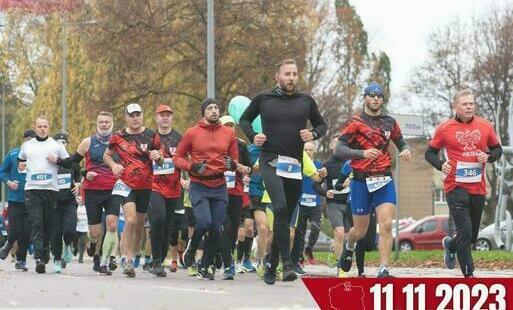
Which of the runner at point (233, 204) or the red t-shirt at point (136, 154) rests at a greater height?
the red t-shirt at point (136, 154)

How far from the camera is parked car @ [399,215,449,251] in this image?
44.5 m

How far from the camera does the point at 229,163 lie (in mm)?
14094

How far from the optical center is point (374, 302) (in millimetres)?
7625

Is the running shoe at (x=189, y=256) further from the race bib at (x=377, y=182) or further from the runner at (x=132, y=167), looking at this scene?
the race bib at (x=377, y=182)

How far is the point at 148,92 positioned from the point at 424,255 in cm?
1861

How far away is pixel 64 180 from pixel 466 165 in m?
6.60

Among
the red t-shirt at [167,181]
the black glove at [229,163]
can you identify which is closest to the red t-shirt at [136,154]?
the red t-shirt at [167,181]

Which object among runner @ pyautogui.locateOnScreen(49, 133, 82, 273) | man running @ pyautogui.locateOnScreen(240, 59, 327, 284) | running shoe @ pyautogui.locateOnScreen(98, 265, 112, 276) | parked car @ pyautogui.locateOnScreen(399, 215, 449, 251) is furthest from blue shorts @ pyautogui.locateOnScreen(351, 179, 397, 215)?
parked car @ pyautogui.locateOnScreen(399, 215, 449, 251)

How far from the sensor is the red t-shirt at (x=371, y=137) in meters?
12.7

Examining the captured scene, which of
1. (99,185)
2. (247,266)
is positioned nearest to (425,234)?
(247,266)

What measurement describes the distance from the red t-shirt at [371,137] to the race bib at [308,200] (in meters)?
3.97

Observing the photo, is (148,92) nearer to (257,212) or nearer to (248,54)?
(248,54)

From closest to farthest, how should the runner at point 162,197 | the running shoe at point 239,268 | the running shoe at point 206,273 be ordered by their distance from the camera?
1. the running shoe at point 206,273
2. the runner at point 162,197
3. the running shoe at point 239,268

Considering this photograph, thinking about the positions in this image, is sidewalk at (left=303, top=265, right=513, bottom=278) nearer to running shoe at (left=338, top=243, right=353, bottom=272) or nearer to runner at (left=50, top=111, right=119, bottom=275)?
running shoe at (left=338, top=243, right=353, bottom=272)
